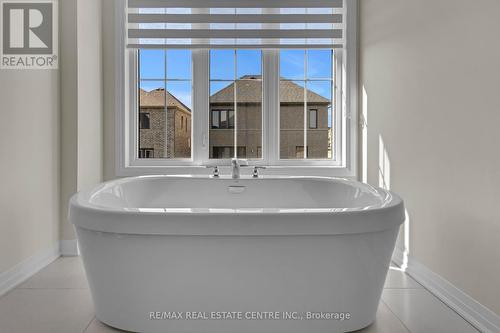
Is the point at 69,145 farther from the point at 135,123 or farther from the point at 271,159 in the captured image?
the point at 271,159

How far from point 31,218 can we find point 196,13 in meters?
1.95

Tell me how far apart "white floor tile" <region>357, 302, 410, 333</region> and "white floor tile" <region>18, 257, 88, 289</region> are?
1.49 meters

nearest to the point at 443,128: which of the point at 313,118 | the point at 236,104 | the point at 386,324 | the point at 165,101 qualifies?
the point at 386,324

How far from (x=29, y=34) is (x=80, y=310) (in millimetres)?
1746

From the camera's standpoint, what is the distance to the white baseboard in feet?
6.05

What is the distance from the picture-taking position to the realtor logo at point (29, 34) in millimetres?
2516

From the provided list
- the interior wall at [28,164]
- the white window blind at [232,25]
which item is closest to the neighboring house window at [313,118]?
the white window blind at [232,25]

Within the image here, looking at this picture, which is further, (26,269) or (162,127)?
(162,127)

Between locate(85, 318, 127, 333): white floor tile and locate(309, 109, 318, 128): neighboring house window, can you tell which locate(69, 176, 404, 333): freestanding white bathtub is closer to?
locate(85, 318, 127, 333): white floor tile

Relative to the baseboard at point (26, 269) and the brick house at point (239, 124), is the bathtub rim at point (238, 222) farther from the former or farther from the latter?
the brick house at point (239, 124)

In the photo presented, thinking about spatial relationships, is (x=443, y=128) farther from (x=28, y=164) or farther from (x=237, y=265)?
(x=28, y=164)

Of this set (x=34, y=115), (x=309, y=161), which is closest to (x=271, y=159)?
(x=309, y=161)

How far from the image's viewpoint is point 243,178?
3.07m

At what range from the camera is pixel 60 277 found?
2582 millimetres
